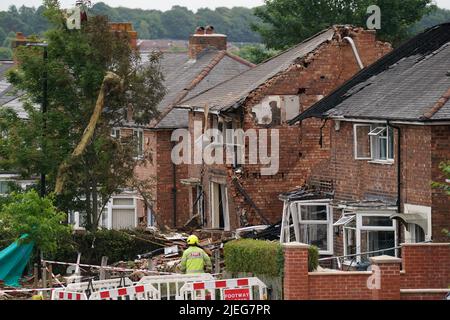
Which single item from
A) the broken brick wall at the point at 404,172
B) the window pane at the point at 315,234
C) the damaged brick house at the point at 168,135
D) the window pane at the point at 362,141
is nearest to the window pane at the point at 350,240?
the broken brick wall at the point at 404,172

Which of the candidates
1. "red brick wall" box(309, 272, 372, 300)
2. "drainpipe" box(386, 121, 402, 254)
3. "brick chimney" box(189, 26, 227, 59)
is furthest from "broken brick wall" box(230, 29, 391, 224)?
"brick chimney" box(189, 26, 227, 59)

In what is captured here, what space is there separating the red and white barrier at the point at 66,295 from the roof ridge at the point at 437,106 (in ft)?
33.0

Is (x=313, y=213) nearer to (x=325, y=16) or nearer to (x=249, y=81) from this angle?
(x=249, y=81)

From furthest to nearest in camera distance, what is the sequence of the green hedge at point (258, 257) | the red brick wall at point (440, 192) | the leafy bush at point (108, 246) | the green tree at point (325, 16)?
the green tree at point (325, 16), the leafy bush at point (108, 246), the red brick wall at point (440, 192), the green hedge at point (258, 257)

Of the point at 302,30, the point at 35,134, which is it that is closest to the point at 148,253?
the point at 35,134

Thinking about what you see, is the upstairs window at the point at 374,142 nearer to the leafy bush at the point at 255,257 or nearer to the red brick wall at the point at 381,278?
the leafy bush at the point at 255,257

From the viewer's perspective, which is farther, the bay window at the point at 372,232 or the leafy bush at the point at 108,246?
the leafy bush at the point at 108,246

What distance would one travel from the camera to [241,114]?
47156 mm

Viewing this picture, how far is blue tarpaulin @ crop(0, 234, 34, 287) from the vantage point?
39647 millimetres

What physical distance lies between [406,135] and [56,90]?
541 inches

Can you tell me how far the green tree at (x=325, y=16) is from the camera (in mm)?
73250
